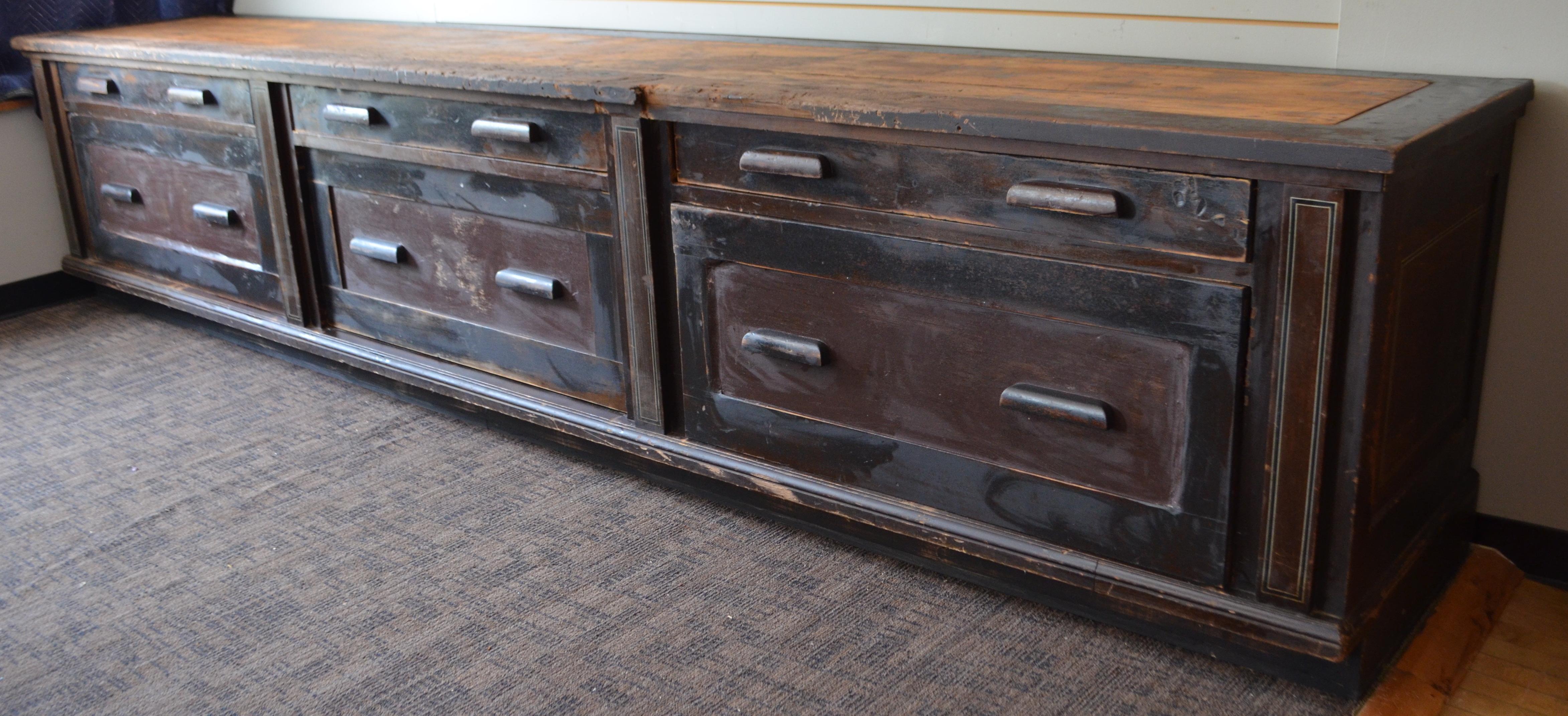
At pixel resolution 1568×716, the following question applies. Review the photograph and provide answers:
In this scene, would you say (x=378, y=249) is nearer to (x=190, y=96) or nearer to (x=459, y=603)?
(x=190, y=96)

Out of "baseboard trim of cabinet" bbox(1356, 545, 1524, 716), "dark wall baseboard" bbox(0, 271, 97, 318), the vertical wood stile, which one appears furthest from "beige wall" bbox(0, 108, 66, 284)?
"baseboard trim of cabinet" bbox(1356, 545, 1524, 716)

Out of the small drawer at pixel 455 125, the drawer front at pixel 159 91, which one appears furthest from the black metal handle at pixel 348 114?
the drawer front at pixel 159 91

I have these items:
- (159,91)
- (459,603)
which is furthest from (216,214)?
(459,603)

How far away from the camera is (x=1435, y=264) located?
145cm

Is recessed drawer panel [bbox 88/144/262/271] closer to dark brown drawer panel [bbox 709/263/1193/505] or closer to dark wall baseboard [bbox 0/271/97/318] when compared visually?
dark wall baseboard [bbox 0/271/97/318]

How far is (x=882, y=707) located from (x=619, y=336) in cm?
81

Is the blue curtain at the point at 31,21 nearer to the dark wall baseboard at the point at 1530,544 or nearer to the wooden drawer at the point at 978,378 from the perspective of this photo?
the wooden drawer at the point at 978,378

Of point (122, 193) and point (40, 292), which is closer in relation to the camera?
point (122, 193)

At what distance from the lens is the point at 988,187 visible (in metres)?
1.49

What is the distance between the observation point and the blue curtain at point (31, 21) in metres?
3.05

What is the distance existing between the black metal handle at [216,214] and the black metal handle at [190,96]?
225mm

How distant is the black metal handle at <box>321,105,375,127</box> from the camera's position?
222 centimetres

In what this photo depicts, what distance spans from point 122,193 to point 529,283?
4.69ft

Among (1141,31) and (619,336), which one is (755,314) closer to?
(619,336)
